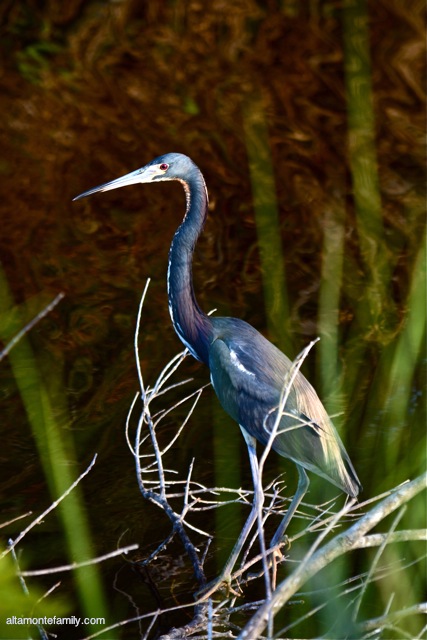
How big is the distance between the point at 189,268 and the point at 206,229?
2823mm

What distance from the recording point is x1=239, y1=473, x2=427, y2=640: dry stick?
75.7 inches

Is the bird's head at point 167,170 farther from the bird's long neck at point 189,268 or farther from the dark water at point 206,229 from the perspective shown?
the dark water at point 206,229

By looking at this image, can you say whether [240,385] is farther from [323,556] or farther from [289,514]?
[323,556]

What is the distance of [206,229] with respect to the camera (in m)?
6.57

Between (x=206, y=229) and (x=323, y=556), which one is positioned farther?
(x=206, y=229)

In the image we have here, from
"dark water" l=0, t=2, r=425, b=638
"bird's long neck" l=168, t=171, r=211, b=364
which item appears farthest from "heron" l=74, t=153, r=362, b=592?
"dark water" l=0, t=2, r=425, b=638

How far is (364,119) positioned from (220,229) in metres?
1.90

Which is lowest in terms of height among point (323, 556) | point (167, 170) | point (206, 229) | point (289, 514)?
point (289, 514)

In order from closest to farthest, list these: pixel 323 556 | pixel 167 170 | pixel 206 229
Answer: pixel 323 556
pixel 167 170
pixel 206 229

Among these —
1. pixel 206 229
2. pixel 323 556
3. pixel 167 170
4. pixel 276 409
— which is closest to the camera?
pixel 323 556

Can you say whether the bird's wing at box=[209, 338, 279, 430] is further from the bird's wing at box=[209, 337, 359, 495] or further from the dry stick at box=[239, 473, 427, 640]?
the dry stick at box=[239, 473, 427, 640]

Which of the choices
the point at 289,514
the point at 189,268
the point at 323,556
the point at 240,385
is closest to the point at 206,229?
the point at 189,268

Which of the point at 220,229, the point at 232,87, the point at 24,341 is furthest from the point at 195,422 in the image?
the point at 232,87

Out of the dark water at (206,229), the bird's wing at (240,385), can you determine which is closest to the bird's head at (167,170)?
the bird's wing at (240,385)
